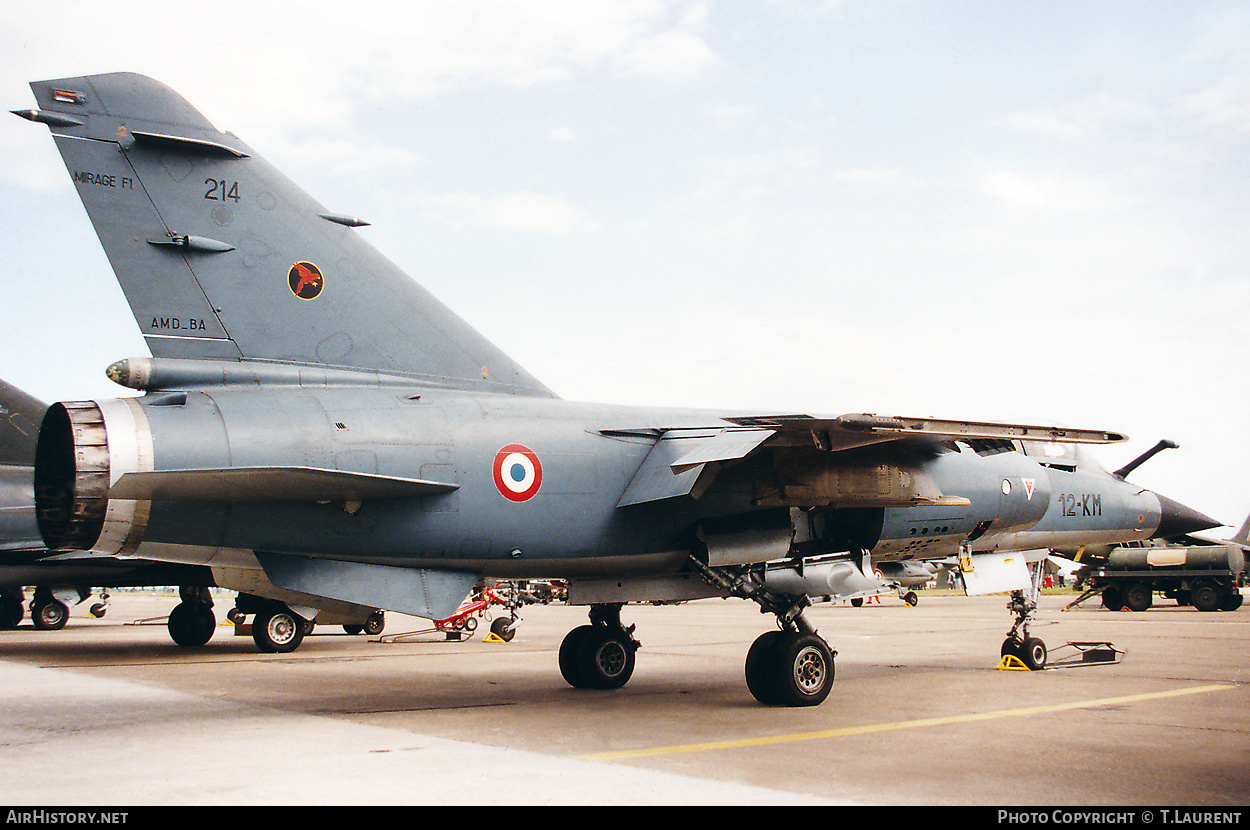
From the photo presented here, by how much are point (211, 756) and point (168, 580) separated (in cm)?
1115

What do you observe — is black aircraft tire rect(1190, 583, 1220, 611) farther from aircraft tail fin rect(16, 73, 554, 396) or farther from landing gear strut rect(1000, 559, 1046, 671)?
aircraft tail fin rect(16, 73, 554, 396)

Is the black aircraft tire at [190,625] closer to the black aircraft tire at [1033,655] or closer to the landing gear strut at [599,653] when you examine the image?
the landing gear strut at [599,653]

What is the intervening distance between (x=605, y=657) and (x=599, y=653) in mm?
92

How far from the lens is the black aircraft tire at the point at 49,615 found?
22484 millimetres

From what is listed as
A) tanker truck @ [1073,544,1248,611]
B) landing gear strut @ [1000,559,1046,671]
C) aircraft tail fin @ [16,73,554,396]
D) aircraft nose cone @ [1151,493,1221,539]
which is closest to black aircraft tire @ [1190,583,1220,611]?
tanker truck @ [1073,544,1248,611]

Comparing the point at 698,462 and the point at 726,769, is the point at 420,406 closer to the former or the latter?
the point at 698,462

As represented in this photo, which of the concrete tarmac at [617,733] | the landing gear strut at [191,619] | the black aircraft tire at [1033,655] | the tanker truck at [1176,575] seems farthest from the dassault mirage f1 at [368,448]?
the tanker truck at [1176,575]

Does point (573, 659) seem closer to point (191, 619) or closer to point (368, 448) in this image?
point (368, 448)

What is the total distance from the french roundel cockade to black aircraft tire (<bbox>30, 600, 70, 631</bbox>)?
19887 mm

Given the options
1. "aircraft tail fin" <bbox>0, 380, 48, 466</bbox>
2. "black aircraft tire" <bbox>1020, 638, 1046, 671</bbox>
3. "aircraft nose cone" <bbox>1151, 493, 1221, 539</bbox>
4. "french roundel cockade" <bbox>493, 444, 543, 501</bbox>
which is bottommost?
"black aircraft tire" <bbox>1020, 638, 1046, 671</bbox>

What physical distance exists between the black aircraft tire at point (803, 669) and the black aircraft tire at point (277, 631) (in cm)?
989

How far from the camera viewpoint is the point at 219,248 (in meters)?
7.34

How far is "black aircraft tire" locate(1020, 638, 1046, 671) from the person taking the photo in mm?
11513
